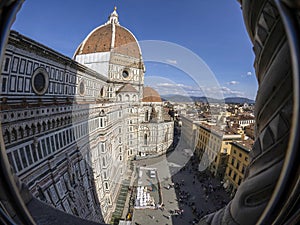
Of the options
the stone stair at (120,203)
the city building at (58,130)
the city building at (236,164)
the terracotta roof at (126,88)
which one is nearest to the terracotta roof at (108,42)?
the terracotta roof at (126,88)

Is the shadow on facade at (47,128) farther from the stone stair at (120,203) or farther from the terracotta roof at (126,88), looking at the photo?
the terracotta roof at (126,88)

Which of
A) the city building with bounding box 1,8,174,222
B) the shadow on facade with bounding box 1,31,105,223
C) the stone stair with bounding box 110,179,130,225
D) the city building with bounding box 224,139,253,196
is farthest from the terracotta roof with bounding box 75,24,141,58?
the city building with bounding box 224,139,253,196

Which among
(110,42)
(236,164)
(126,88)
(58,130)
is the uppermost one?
(110,42)

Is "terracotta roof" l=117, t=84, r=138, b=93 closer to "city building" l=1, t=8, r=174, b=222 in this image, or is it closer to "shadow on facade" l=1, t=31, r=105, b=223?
"city building" l=1, t=8, r=174, b=222

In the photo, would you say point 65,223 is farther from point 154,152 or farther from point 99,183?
point 154,152

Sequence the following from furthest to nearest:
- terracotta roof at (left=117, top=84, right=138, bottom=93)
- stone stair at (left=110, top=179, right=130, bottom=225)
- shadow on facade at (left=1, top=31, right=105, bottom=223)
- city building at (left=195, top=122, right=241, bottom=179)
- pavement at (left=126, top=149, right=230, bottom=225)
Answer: terracotta roof at (left=117, top=84, right=138, bottom=93) → city building at (left=195, top=122, right=241, bottom=179) → stone stair at (left=110, top=179, right=130, bottom=225) → pavement at (left=126, top=149, right=230, bottom=225) → shadow on facade at (left=1, top=31, right=105, bottom=223)

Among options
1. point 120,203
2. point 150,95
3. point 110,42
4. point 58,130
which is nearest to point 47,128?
point 58,130

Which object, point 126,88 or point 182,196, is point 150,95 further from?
point 182,196
